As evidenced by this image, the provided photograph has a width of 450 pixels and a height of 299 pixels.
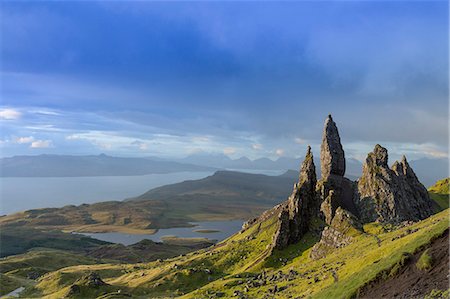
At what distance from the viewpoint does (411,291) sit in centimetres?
3753

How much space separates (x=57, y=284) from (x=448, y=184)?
171592mm

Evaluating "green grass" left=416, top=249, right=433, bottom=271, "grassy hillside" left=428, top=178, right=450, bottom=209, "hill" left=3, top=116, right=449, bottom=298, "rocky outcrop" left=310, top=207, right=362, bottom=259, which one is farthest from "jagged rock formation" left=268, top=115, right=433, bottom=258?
"green grass" left=416, top=249, right=433, bottom=271

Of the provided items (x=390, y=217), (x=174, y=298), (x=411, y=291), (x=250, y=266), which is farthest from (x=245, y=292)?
(x=390, y=217)

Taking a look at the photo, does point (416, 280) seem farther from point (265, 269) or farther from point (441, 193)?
point (441, 193)

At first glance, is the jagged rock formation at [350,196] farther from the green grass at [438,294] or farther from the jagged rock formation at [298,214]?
the green grass at [438,294]

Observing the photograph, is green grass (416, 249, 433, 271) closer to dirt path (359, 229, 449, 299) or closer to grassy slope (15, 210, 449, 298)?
dirt path (359, 229, 449, 299)

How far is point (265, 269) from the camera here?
114500 mm

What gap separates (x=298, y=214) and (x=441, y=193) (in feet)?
220

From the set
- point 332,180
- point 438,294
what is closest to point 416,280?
point 438,294

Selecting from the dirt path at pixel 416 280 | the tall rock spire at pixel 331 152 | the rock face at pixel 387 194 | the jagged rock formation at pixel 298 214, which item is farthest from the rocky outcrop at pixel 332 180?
the dirt path at pixel 416 280

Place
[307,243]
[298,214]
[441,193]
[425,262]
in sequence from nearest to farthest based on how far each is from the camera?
[425,262]
[307,243]
[298,214]
[441,193]

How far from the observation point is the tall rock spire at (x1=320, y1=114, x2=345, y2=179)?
142625 mm

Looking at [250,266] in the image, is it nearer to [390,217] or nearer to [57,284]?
[390,217]

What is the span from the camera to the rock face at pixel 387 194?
120312 millimetres
